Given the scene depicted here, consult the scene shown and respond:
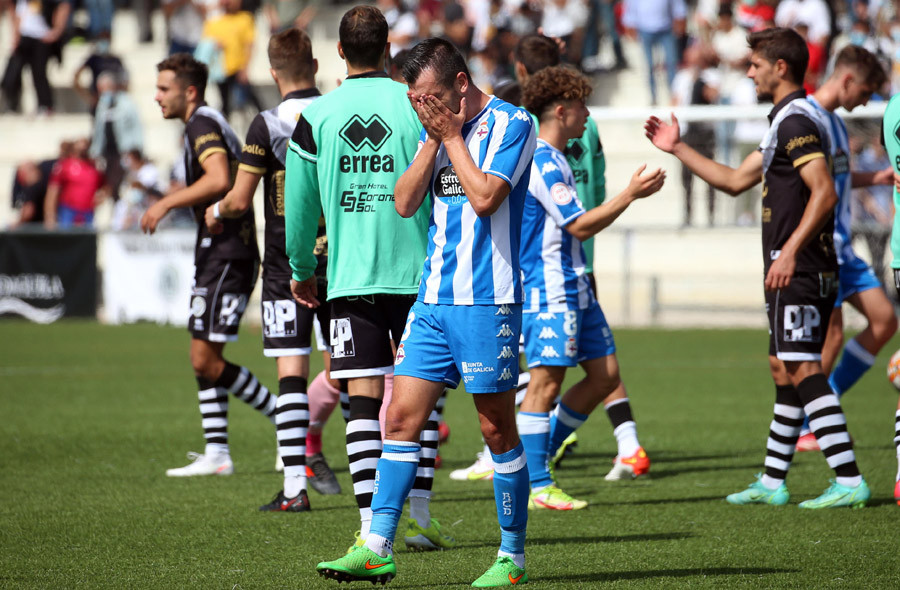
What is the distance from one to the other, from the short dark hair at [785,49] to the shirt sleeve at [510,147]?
90.9 inches

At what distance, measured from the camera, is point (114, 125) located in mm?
21875

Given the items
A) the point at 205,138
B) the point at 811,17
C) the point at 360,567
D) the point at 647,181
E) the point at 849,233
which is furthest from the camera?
the point at 811,17

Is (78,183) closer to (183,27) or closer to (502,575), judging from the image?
(183,27)

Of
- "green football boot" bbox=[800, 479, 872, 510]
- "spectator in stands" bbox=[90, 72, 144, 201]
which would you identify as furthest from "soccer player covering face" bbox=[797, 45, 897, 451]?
"spectator in stands" bbox=[90, 72, 144, 201]

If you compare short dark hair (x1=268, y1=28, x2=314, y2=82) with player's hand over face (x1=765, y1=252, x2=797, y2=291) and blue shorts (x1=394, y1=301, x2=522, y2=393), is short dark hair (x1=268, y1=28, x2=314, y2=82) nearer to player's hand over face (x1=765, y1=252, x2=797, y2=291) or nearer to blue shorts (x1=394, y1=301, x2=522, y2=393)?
blue shorts (x1=394, y1=301, x2=522, y2=393)

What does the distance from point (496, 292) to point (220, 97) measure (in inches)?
774

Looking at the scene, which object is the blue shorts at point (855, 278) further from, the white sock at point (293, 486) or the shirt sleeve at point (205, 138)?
the shirt sleeve at point (205, 138)

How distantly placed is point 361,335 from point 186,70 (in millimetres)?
3097

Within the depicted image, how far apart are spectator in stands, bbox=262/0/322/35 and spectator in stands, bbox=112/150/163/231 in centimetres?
481

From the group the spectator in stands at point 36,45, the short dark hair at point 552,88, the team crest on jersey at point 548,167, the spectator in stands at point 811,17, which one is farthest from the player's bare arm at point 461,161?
the spectator in stands at point 36,45

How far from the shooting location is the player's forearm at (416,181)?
460cm

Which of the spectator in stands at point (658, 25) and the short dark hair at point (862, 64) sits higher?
the spectator in stands at point (658, 25)

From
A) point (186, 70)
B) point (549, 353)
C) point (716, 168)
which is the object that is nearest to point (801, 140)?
point (716, 168)

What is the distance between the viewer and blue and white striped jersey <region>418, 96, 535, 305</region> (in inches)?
181
